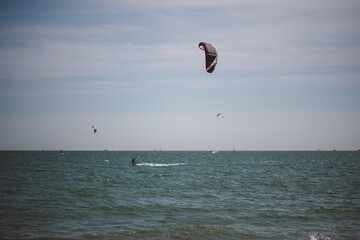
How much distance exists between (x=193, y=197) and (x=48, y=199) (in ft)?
30.0

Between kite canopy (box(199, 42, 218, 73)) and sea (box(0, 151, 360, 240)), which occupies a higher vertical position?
kite canopy (box(199, 42, 218, 73))

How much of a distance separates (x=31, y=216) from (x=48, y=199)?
169 inches

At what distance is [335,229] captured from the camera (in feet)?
39.1

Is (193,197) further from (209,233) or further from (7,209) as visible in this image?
(7,209)

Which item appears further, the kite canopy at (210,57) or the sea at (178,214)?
the kite canopy at (210,57)

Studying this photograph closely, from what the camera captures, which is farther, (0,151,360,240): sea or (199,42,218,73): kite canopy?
(199,42,218,73): kite canopy

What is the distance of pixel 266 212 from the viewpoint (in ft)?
48.1

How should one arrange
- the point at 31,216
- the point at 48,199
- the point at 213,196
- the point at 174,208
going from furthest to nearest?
1. the point at 213,196
2. the point at 48,199
3. the point at 174,208
4. the point at 31,216

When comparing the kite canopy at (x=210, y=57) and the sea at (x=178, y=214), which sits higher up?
the kite canopy at (x=210, y=57)

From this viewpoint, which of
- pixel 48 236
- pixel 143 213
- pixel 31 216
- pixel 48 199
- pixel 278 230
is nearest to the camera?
pixel 48 236

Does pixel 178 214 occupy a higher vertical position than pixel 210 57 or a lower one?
lower

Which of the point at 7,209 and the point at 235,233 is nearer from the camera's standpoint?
the point at 235,233

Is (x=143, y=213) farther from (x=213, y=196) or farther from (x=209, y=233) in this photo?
(x=213, y=196)

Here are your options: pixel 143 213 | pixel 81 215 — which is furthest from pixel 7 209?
pixel 143 213
